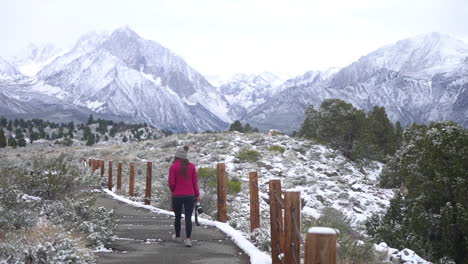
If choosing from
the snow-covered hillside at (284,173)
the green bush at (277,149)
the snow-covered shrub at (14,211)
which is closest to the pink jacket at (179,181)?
the snow-covered hillside at (284,173)

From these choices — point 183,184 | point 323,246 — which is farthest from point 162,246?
point 323,246

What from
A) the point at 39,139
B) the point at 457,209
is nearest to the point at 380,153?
the point at 457,209

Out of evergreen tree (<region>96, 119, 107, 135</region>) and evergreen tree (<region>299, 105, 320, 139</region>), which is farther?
evergreen tree (<region>96, 119, 107, 135</region>)

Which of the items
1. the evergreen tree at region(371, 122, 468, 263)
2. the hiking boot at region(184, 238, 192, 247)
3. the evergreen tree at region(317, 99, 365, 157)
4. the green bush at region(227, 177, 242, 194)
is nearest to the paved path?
the hiking boot at region(184, 238, 192, 247)

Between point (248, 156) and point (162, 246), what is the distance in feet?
67.5

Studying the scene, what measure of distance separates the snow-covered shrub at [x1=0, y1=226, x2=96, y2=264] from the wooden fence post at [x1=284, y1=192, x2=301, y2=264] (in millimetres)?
2639

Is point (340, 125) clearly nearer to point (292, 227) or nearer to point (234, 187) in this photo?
point (234, 187)

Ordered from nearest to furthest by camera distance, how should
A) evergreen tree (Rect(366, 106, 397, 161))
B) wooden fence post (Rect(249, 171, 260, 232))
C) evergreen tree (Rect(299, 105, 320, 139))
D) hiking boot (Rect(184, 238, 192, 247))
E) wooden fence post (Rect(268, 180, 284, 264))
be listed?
wooden fence post (Rect(268, 180, 284, 264)) < hiking boot (Rect(184, 238, 192, 247)) < wooden fence post (Rect(249, 171, 260, 232)) < evergreen tree (Rect(366, 106, 397, 161)) < evergreen tree (Rect(299, 105, 320, 139))

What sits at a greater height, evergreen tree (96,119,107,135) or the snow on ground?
evergreen tree (96,119,107,135)

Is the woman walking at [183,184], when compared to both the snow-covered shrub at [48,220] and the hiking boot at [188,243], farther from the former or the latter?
the snow-covered shrub at [48,220]

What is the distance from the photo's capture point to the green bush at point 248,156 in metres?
29.0

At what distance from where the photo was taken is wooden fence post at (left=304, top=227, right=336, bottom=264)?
346 cm

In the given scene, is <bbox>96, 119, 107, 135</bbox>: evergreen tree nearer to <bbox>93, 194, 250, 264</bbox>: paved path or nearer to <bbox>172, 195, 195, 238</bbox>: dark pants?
<bbox>93, 194, 250, 264</bbox>: paved path

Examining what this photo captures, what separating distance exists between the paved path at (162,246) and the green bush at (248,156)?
1665 cm
